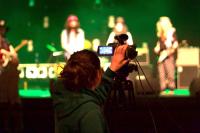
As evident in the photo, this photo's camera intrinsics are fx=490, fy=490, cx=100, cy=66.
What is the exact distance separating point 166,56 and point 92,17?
1.72 m

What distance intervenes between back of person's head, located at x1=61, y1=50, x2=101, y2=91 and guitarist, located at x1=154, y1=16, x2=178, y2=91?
636 centimetres

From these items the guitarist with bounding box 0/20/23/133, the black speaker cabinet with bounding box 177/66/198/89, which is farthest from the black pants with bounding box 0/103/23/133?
the black speaker cabinet with bounding box 177/66/198/89

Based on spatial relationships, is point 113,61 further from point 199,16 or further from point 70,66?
point 199,16

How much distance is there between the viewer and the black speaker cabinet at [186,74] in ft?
27.6

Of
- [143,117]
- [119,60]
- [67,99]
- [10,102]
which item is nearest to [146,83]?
[143,117]

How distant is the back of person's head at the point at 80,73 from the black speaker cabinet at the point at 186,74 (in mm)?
6717

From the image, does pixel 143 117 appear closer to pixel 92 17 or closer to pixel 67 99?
pixel 92 17

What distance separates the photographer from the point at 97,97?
1862 millimetres

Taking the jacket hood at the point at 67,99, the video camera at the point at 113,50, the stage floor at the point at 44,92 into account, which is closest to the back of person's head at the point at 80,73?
the jacket hood at the point at 67,99

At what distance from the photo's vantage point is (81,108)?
178 cm

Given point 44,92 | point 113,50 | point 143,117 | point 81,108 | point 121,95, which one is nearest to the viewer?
point 81,108

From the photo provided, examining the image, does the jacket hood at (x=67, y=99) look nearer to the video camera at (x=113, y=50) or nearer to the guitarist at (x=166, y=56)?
the video camera at (x=113, y=50)

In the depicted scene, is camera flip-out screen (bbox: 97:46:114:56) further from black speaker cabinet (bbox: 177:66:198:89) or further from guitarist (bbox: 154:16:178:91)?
black speaker cabinet (bbox: 177:66:198:89)

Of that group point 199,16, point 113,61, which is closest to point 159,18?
point 199,16
